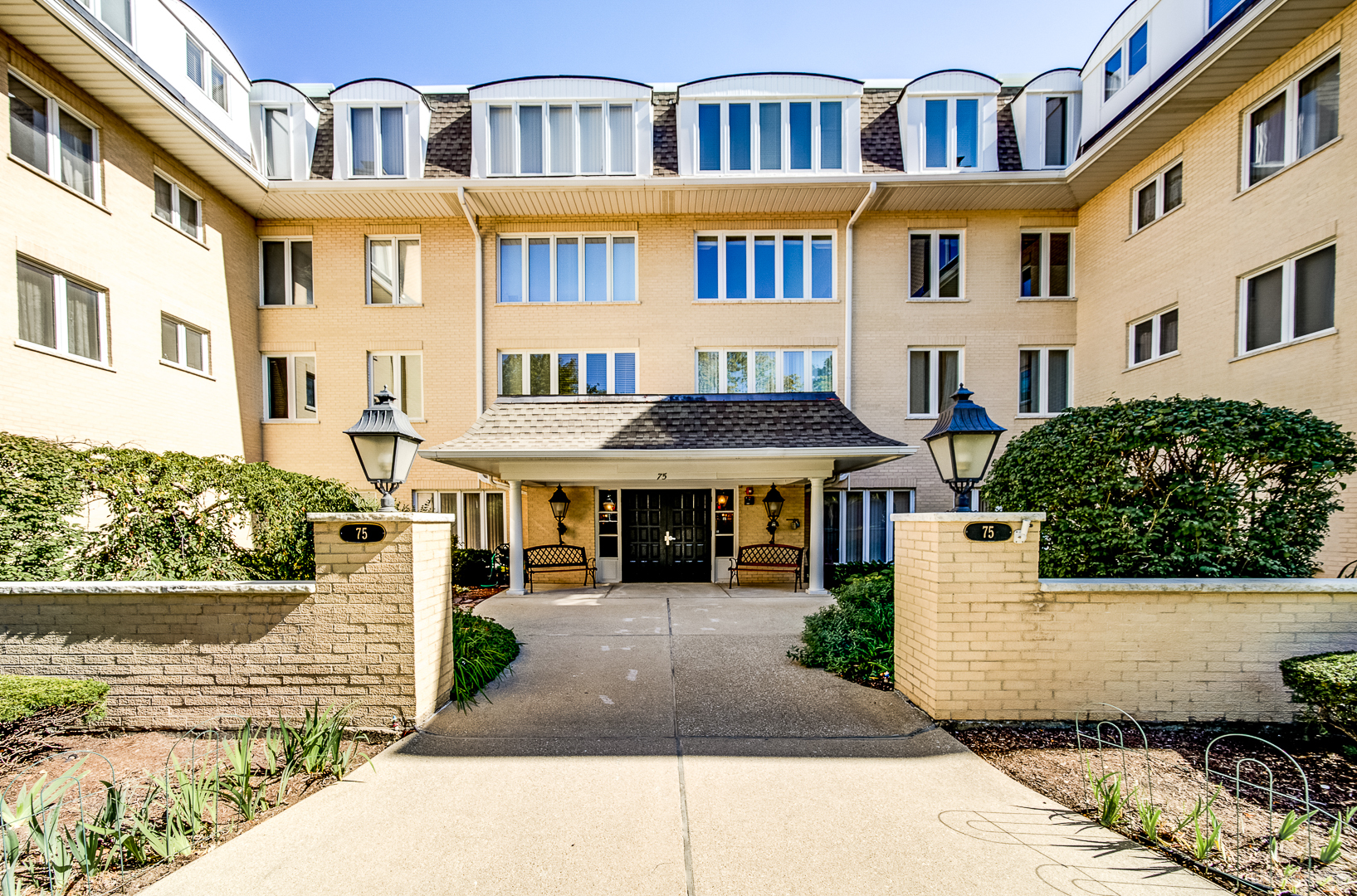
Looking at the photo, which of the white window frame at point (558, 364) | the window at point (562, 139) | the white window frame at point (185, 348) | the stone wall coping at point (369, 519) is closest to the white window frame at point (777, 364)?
the white window frame at point (558, 364)

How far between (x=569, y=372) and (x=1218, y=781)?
37.4ft

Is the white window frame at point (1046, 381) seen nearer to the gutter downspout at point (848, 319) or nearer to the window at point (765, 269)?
the gutter downspout at point (848, 319)

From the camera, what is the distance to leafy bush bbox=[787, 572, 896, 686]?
5254mm

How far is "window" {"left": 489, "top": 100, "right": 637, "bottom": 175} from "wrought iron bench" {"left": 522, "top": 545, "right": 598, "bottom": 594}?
26.4 feet

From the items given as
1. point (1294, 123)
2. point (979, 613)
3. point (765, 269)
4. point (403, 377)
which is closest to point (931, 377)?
point (765, 269)

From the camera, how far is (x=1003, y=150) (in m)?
12.4

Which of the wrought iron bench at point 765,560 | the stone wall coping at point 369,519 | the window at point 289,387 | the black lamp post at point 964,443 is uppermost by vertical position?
the window at point 289,387

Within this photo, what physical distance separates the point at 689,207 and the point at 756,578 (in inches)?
318

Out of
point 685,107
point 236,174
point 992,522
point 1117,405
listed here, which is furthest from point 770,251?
point 236,174

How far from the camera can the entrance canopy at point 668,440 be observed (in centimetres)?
891

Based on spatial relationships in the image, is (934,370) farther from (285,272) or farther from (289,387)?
(285,272)

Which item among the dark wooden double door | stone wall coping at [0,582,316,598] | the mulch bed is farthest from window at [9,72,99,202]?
the mulch bed

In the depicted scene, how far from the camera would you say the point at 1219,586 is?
13.5 ft

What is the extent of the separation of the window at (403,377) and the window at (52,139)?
4.89 m
